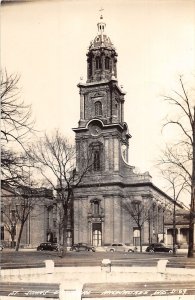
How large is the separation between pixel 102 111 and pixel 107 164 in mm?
1346

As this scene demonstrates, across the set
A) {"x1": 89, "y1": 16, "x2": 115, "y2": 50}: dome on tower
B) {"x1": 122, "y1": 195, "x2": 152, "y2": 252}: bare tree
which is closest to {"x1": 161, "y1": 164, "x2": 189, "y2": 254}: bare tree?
{"x1": 89, "y1": 16, "x2": 115, "y2": 50}: dome on tower

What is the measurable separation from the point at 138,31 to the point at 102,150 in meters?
3.86

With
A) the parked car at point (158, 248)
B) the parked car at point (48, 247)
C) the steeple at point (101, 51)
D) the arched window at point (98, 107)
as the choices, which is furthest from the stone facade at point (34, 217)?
the steeple at point (101, 51)

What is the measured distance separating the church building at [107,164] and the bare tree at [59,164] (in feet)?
0.64

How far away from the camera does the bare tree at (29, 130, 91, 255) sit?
297 inches

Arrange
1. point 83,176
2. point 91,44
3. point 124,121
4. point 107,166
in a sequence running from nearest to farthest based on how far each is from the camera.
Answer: point 91,44 < point 124,121 < point 83,176 < point 107,166

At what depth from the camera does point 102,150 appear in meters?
10.2

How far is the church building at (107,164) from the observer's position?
25.6 ft

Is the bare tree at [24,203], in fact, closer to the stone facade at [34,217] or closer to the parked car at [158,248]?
the stone facade at [34,217]

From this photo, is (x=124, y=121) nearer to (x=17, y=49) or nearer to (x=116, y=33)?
(x=116, y=33)

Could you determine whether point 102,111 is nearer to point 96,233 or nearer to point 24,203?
point 24,203

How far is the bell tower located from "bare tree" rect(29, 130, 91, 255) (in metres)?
0.23

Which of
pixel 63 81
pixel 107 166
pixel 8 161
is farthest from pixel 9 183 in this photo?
pixel 107 166

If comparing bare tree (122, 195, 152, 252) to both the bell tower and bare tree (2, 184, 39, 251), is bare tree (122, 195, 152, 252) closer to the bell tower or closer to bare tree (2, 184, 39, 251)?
the bell tower
